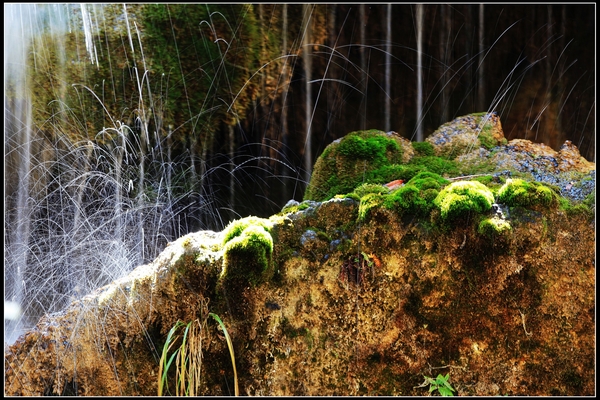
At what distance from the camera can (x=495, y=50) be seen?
6.40 metres

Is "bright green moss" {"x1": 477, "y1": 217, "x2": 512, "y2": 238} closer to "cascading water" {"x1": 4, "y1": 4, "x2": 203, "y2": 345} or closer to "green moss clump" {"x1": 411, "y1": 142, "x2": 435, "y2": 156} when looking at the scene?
"green moss clump" {"x1": 411, "y1": 142, "x2": 435, "y2": 156}

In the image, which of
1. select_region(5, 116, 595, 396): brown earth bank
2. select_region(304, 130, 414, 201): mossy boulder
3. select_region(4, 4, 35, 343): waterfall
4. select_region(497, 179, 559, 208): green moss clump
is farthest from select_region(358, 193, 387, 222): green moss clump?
select_region(4, 4, 35, 343): waterfall

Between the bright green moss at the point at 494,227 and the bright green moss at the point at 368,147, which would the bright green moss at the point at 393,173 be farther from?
the bright green moss at the point at 494,227

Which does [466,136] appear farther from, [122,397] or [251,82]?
[122,397]

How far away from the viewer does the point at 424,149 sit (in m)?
4.07

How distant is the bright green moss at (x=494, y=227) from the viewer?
2.30m

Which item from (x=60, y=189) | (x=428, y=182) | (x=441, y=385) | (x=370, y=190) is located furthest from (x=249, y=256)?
(x=60, y=189)

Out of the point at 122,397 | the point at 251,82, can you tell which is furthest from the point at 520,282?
the point at 251,82

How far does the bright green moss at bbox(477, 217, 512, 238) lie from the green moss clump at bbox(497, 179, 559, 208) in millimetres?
136

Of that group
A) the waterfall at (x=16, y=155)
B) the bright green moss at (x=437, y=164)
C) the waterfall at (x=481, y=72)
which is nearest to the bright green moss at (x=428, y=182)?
the bright green moss at (x=437, y=164)

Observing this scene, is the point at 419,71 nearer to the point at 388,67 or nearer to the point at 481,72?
the point at 388,67

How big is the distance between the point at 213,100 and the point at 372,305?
383 centimetres

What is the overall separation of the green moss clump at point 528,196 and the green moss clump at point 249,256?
1.23 metres

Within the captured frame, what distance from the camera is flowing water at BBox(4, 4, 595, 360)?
5285 millimetres
